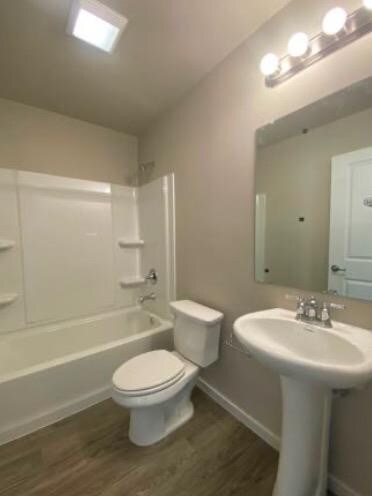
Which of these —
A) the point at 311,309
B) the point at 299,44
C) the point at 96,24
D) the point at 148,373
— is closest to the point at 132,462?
the point at 148,373

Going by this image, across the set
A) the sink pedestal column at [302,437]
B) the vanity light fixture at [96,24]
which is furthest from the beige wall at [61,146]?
the sink pedestal column at [302,437]

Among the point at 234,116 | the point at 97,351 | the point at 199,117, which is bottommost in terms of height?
the point at 97,351

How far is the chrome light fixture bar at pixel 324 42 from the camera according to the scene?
94 centimetres

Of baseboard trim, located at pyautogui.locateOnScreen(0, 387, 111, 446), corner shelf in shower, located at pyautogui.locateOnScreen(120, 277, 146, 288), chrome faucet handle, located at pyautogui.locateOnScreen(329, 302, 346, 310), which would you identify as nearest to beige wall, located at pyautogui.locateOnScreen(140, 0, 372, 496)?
chrome faucet handle, located at pyautogui.locateOnScreen(329, 302, 346, 310)

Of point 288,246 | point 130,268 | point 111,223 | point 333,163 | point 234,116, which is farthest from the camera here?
point 130,268

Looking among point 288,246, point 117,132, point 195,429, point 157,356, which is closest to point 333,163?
point 288,246

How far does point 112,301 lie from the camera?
2.47m

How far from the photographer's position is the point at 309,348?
1053 mm

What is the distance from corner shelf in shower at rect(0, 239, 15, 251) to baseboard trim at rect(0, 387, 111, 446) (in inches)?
48.1

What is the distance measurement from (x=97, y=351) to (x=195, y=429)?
0.85 meters

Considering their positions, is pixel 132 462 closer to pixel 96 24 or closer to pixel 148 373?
pixel 148 373

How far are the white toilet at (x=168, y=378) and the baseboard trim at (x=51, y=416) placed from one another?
464mm

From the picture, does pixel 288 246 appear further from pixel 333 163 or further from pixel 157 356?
pixel 157 356

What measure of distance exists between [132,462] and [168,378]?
0.47 meters
